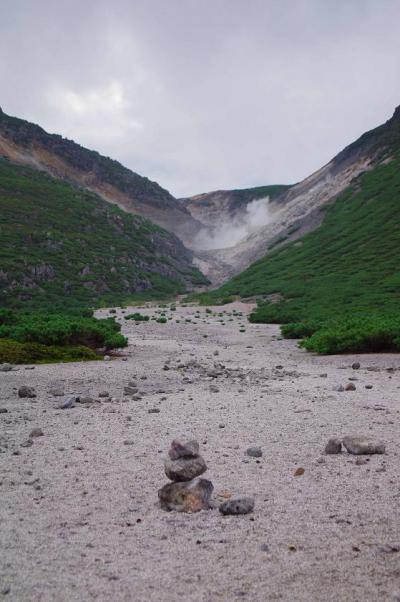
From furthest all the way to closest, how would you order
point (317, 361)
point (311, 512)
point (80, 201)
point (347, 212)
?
point (80, 201)
point (347, 212)
point (317, 361)
point (311, 512)

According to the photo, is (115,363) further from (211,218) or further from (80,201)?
(211,218)

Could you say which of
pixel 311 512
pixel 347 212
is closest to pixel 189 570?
pixel 311 512

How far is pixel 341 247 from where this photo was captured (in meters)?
67.5

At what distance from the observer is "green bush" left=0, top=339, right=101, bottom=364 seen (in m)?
16.2

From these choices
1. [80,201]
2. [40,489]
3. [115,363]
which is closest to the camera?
[40,489]

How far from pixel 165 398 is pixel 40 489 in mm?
5556

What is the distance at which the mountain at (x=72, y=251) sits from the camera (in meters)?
58.3

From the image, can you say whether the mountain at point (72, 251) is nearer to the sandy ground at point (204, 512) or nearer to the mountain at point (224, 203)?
the sandy ground at point (204, 512)

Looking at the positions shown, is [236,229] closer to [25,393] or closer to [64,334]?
[64,334]

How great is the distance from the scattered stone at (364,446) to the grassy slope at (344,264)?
2603 cm

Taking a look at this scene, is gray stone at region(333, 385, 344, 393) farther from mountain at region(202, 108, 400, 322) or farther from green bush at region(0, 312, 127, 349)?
mountain at region(202, 108, 400, 322)

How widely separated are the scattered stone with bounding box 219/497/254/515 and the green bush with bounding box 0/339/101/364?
40.1 ft

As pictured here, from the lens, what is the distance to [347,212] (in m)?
81.2

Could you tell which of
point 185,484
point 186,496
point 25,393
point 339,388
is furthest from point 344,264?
point 186,496
